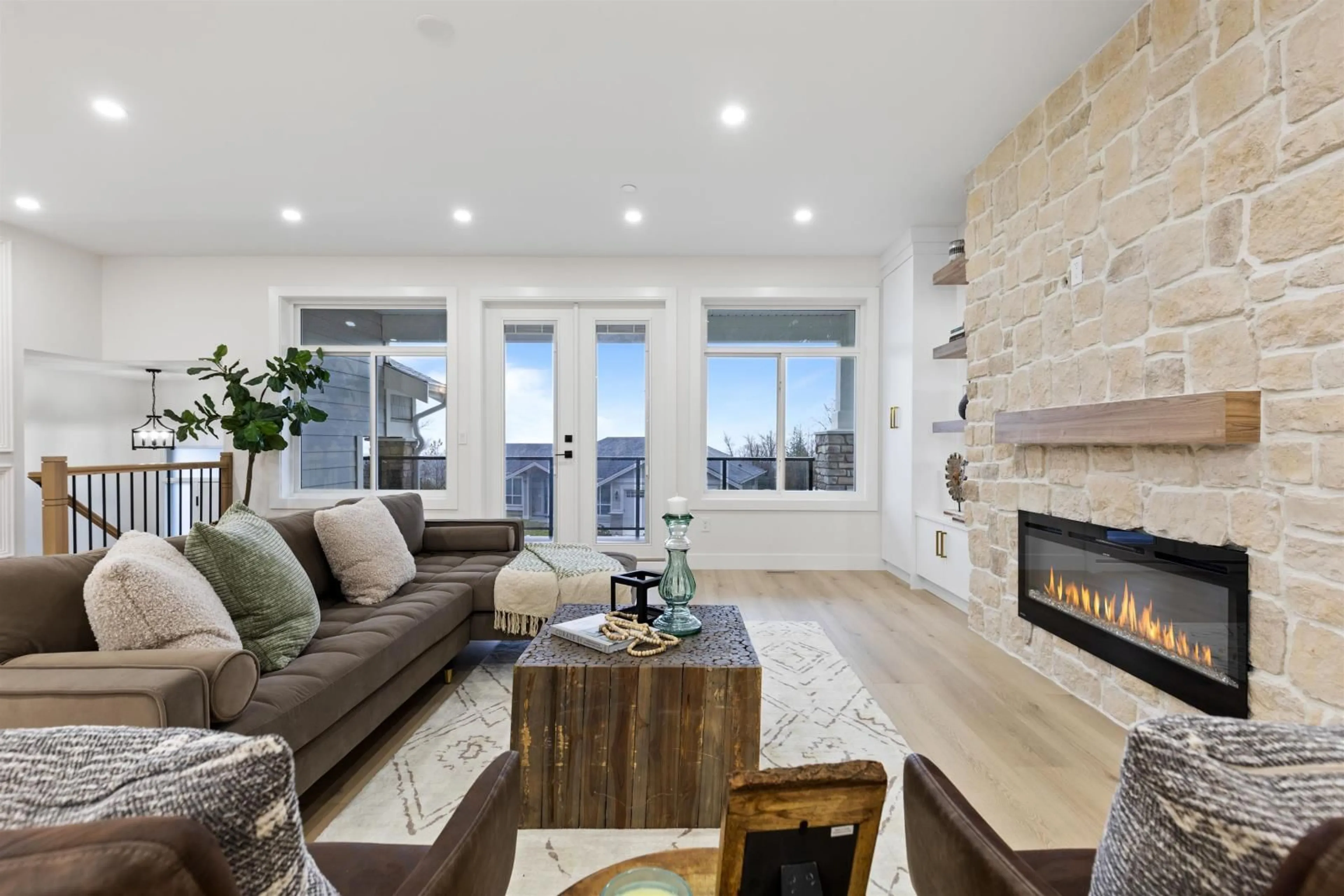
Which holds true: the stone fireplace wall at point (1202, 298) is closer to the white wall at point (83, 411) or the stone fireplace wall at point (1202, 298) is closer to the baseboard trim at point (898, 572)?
the baseboard trim at point (898, 572)

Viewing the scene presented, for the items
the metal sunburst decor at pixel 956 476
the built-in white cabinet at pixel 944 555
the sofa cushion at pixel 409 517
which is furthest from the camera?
the metal sunburst decor at pixel 956 476

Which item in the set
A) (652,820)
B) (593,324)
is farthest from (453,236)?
(652,820)

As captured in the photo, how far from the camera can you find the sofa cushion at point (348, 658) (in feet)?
5.10

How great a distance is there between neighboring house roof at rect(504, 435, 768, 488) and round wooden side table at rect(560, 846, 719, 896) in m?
4.34

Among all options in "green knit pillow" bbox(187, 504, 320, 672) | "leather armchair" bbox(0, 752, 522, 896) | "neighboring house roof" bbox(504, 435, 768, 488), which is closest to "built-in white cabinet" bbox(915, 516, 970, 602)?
"neighboring house roof" bbox(504, 435, 768, 488)

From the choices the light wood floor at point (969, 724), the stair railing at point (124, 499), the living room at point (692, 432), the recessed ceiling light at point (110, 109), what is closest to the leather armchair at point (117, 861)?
the living room at point (692, 432)

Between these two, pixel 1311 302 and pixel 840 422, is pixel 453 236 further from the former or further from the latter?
pixel 1311 302

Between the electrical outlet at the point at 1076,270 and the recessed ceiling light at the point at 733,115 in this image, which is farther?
the recessed ceiling light at the point at 733,115

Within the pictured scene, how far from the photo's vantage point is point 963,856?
2.71ft

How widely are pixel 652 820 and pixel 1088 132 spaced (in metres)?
3.04

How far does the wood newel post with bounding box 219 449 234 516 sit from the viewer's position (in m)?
4.95

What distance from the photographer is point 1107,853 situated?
538mm

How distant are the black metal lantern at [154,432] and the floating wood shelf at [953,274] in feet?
19.7

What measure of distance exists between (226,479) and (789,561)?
466 cm
